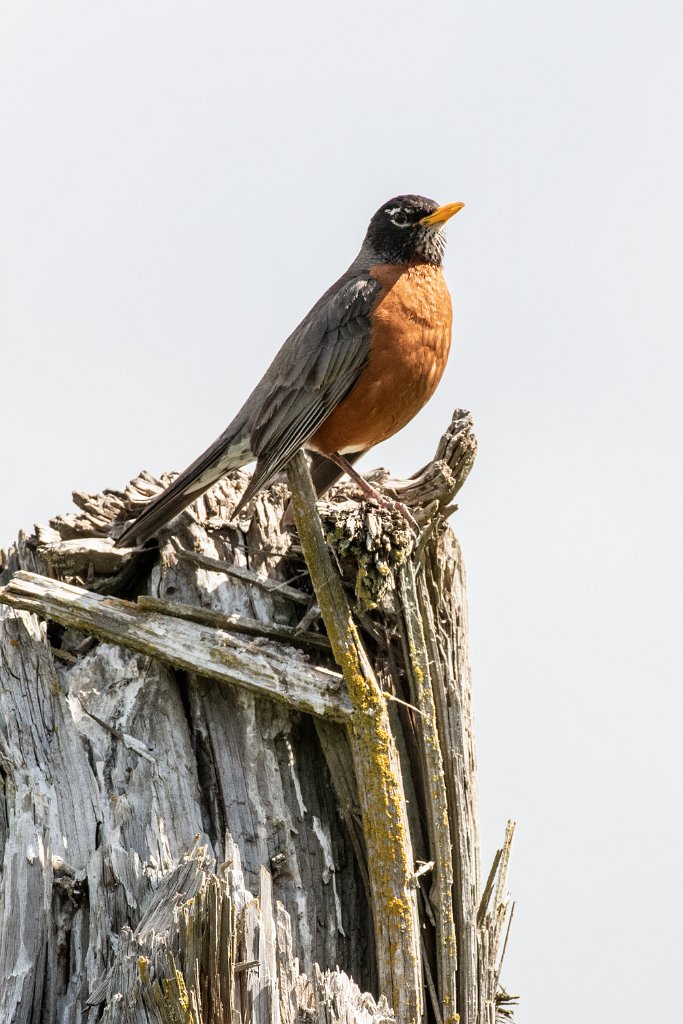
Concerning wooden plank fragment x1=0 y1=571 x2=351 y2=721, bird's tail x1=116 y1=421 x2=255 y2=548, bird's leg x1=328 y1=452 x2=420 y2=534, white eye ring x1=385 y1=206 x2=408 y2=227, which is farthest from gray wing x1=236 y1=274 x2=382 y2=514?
wooden plank fragment x1=0 y1=571 x2=351 y2=721

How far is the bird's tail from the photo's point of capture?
6574 mm

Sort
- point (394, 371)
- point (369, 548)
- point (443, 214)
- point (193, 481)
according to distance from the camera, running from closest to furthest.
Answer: point (369, 548)
point (193, 481)
point (394, 371)
point (443, 214)

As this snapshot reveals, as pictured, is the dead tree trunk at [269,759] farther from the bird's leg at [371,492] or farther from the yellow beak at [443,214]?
the yellow beak at [443,214]

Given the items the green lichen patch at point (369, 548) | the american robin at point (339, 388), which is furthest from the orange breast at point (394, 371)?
the green lichen patch at point (369, 548)

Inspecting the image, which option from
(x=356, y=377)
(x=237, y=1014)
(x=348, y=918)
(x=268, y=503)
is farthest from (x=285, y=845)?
(x=356, y=377)

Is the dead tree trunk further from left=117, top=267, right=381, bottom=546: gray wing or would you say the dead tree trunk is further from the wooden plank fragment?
left=117, top=267, right=381, bottom=546: gray wing

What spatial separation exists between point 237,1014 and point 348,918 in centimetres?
124

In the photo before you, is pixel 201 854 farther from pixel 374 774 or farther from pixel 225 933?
pixel 374 774

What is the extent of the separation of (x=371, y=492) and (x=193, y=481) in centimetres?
104

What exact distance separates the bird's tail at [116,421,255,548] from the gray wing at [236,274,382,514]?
16 centimetres

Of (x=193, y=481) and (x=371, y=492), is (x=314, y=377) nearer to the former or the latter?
(x=371, y=492)

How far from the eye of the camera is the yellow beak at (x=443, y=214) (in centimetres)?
775

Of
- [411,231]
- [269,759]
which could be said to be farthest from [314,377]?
[269,759]

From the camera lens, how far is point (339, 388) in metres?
6.89
